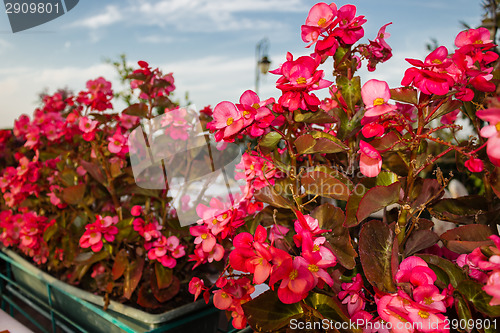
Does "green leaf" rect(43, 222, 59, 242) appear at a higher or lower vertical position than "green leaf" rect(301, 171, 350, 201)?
lower

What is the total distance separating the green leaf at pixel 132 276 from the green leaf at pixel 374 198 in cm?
84

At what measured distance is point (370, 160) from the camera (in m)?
0.47

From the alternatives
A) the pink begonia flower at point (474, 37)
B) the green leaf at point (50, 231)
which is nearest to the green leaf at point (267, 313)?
the pink begonia flower at point (474, 37)

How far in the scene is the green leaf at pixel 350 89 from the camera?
22.9 inches

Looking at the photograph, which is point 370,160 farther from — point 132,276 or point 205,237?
point 132,276

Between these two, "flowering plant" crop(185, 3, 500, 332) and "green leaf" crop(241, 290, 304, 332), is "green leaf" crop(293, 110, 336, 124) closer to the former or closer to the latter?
"flowering plant" crop(185, 3, 500, 332)

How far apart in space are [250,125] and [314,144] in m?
0.09

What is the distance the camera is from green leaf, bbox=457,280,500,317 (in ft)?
1.32

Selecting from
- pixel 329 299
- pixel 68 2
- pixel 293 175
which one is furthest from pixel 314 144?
pixel 68 2

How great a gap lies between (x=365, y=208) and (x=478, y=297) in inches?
5.9

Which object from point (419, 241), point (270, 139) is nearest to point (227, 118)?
point (270, 139)

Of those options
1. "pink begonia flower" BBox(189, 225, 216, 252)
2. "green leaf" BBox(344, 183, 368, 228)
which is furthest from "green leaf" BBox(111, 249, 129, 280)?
"green leaf" BBox(344, 183, 368, 228)

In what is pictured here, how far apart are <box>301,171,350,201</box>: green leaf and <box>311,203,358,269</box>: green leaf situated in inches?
0.8

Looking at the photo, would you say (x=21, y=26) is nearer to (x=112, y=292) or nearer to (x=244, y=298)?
(x=112, y=292)
